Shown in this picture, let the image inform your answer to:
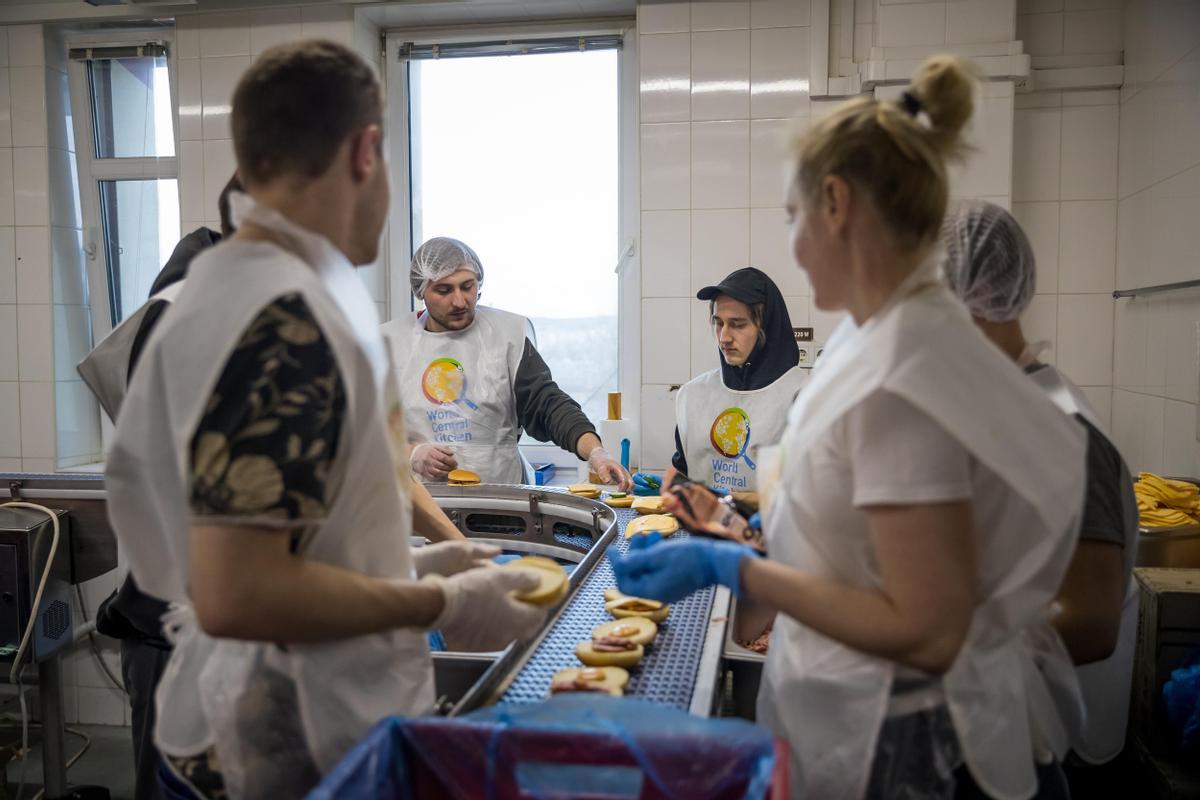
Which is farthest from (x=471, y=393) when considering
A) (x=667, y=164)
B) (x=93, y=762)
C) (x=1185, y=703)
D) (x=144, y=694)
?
(x=1185, y=703)

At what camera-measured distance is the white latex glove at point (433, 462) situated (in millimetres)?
2842

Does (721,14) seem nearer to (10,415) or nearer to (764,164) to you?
(764,164)

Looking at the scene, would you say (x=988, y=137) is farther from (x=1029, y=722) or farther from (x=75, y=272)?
(x=75, y=272)

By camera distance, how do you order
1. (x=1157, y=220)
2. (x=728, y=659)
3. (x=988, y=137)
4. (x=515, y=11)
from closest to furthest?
(x=728, y=659), (x=1157, y=220), (x=988, y=137), (x=515, y=11)

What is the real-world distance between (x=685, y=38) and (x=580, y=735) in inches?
126

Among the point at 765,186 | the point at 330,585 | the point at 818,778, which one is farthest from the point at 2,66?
the point at 818,778

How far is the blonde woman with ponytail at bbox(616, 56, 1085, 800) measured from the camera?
3.05 feet

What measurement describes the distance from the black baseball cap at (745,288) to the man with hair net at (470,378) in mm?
668

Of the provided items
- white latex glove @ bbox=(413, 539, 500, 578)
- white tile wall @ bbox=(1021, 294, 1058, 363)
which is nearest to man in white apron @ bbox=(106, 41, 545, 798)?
white latex glove @ bbox=(413, 539, 500, 578)

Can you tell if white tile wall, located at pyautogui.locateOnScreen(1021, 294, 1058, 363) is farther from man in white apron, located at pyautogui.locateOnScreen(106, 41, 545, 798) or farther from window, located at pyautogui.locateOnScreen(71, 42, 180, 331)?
window, located at pyautogui.locateOnScreen(71, 42, 180, 331)

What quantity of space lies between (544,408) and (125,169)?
2.41m

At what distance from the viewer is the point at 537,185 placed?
156 inches

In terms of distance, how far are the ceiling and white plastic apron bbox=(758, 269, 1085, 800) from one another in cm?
310

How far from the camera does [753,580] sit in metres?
1.04
